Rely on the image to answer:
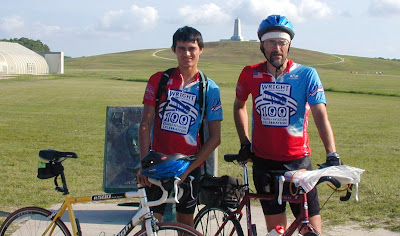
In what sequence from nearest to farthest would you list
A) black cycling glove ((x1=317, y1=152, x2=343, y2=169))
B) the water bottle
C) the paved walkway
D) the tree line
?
black cycling glove ((x1=317, y1=152, x2=343, y2=169))
the water bottle
the paved walkway
the tree line

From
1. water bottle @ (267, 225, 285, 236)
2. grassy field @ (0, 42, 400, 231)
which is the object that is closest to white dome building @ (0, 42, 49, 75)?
grassy field @ (0, 42, 400, 231)

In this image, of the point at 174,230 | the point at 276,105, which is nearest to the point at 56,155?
the point at 174,230

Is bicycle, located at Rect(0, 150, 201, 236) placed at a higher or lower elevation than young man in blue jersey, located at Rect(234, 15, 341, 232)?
lower

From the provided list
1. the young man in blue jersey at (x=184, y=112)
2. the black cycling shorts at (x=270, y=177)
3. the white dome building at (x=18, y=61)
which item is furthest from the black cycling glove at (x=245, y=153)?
the white dome building at (x=18, y=61)

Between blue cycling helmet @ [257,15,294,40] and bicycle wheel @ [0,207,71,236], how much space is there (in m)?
2.01

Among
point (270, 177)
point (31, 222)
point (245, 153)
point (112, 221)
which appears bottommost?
point (112, 221)

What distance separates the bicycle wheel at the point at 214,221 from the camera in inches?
165

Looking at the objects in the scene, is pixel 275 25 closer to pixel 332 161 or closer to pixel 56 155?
pixel 332 161

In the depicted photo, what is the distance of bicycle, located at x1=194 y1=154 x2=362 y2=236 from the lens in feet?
11.8

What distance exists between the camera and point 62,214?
417 centimetres

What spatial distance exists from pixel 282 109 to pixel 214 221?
111cm

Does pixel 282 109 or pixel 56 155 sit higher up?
pixel 282 109

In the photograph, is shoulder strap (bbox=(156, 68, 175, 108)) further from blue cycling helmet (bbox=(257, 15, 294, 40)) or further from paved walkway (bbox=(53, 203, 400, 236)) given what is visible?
paved walkway (bbox=(53, 203, 400, 236))

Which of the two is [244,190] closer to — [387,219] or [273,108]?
[273,108]
